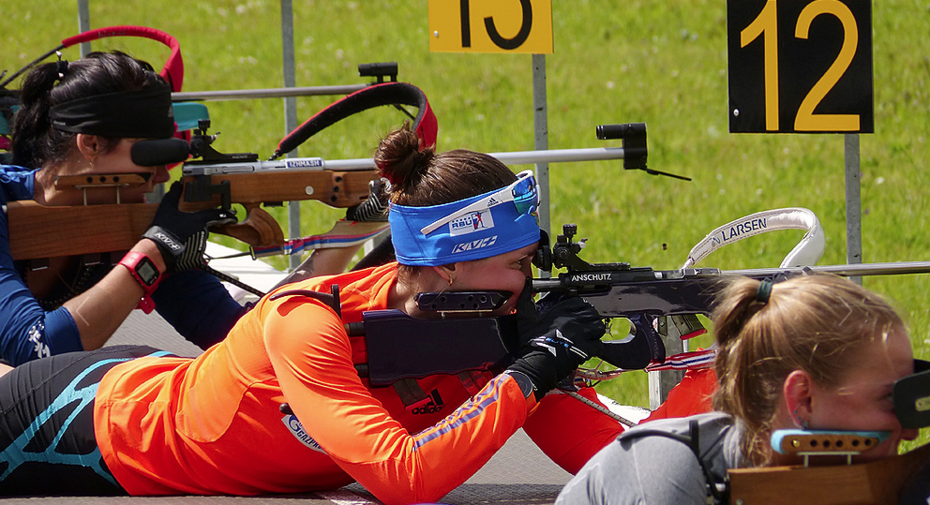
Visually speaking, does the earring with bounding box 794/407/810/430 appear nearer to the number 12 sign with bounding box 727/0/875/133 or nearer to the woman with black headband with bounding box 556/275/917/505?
the woman with black headband with bounding box 556/275/917/505

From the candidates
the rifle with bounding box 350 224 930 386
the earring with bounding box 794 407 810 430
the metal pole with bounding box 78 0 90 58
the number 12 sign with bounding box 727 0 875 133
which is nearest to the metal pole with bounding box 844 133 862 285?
the number 12 sign with bounding box 727 0 875 133

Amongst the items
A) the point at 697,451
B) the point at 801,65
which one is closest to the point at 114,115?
the point at 801,65

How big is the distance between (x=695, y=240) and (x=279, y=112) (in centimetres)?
439

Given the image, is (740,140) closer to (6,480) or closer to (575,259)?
(575,259)

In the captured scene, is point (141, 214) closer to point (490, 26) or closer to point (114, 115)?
point (114, 115)

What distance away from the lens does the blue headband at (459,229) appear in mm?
→ 2068

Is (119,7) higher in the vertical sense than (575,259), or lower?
higher

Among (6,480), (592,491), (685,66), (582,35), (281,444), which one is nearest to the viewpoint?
(592,491)

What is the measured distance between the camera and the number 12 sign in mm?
2928

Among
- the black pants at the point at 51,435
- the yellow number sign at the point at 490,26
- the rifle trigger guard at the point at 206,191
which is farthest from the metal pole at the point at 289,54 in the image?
the black pants at the point at 51,435

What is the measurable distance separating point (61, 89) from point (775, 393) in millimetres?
2475

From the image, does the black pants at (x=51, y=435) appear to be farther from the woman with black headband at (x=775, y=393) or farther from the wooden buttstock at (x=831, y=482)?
the wooden buttstock at (x=831, y=482)

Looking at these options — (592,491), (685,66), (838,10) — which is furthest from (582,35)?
(592,491)

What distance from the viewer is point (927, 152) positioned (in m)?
7.07
